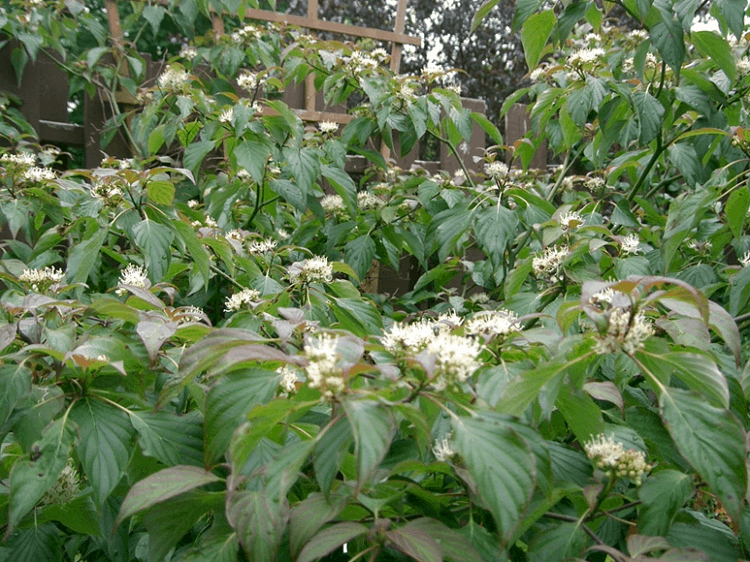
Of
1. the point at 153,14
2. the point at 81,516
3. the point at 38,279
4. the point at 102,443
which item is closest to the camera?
the point at 102,443

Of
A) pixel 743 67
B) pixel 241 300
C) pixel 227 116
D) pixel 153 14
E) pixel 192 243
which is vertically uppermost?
pixel 743 67

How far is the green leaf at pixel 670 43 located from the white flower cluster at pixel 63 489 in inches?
57.9

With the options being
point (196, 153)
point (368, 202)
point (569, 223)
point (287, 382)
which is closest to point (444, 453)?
point (287, 382)

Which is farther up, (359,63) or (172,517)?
(359,63)

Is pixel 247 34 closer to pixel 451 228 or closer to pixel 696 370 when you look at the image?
pixel 451 228

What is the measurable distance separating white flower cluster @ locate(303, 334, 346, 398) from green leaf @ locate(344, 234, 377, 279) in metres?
1.71

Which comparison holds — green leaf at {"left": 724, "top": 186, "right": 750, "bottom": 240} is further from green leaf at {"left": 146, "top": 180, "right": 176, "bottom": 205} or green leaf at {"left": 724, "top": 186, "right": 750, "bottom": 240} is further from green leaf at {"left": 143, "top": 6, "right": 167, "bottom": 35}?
green leaf at {"left": 143, "top": 6, "right": 167, "bottom": 35}

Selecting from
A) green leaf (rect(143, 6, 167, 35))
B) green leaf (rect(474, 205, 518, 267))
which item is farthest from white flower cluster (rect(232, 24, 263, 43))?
green leaf (rect(474, 205, 518, 267))

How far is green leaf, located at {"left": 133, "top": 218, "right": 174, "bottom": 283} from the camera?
1.55 m

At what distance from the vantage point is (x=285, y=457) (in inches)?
29.0

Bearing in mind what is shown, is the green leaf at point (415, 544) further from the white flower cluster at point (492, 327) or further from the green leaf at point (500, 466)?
the white flower cluster at point (492, 327)

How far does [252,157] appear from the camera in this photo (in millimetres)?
2090

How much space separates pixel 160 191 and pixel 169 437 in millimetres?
890

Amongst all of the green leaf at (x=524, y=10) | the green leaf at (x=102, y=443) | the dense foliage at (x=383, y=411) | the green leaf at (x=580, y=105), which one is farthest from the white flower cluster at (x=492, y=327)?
the green leaf at (x=580, y=105)
